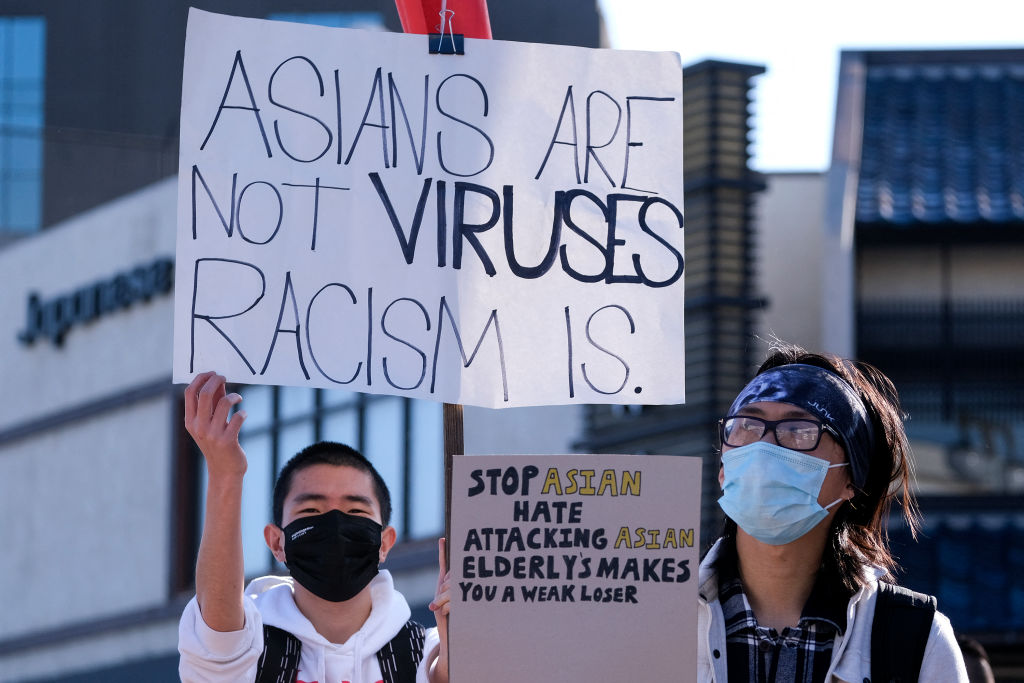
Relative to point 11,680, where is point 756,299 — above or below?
above

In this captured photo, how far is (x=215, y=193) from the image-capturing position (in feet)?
11.5

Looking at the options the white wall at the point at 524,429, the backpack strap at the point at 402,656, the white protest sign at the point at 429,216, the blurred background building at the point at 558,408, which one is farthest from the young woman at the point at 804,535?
the white wall at the point at 524,429

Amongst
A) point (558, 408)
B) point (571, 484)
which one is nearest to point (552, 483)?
point (571, 484)

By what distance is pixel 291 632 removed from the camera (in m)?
3.73

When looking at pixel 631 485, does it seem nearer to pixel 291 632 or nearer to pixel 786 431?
pixel 786 431

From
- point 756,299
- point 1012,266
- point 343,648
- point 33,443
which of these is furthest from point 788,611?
point 33,443

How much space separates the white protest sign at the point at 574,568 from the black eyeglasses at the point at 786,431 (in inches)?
10.1

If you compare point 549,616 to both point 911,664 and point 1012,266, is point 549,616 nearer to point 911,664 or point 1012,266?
point 911,664

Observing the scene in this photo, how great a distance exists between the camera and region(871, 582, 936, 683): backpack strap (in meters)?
3.34

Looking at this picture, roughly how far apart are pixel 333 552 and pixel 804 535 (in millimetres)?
1024

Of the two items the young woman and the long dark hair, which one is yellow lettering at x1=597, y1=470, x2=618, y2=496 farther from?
the long dark hair

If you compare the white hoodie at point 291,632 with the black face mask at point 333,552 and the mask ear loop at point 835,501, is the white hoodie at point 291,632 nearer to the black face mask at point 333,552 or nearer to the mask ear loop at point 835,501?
the black face mask at point 333,552

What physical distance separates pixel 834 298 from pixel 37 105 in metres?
14.1

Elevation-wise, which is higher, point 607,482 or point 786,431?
point 786,431
